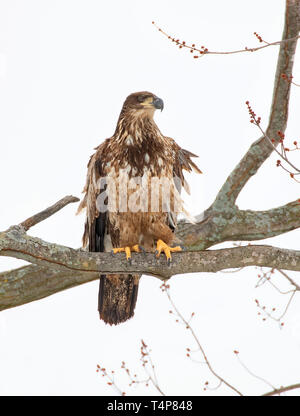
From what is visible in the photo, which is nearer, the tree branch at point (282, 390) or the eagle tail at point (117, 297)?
the tree branch at point (282, 390)

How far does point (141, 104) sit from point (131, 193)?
89cm

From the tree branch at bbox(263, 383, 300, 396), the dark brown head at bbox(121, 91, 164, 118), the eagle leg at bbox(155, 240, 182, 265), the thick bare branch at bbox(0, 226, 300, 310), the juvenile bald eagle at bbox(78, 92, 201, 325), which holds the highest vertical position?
the dark brown head at bbox(121, 91, 164, 118)

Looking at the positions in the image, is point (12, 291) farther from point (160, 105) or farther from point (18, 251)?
point (160, 105)

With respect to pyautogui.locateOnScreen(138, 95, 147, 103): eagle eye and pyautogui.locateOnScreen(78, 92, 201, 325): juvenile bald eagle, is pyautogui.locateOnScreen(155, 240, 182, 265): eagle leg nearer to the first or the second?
pyautogui.locateOnScreen(78, 92, 201, 325): juvenile bald eagle

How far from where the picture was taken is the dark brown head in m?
5.16

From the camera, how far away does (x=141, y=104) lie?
5.22 meters

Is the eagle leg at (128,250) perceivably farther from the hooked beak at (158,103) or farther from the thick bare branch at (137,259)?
the hooked beak at (158,103)

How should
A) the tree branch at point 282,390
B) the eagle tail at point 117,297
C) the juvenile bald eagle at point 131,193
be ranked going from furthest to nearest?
the eagle tail at point 117,297 < the juvenile bald eagle at point 131,193 < the tree branch at point 282,390

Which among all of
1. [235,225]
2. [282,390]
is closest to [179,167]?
[235,225]

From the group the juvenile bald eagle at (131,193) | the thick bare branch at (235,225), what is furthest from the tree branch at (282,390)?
the thick bare branch at (235,225)

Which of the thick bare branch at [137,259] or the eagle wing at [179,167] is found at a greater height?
the eagle wing at [179,167]

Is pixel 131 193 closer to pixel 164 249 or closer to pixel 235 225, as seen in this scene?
pixel 164 249

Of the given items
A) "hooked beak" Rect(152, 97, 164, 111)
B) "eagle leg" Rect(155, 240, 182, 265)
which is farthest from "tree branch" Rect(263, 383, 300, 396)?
"hooked beak" Rect(152, 97, 164, 111)

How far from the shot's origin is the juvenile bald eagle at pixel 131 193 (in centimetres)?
500
